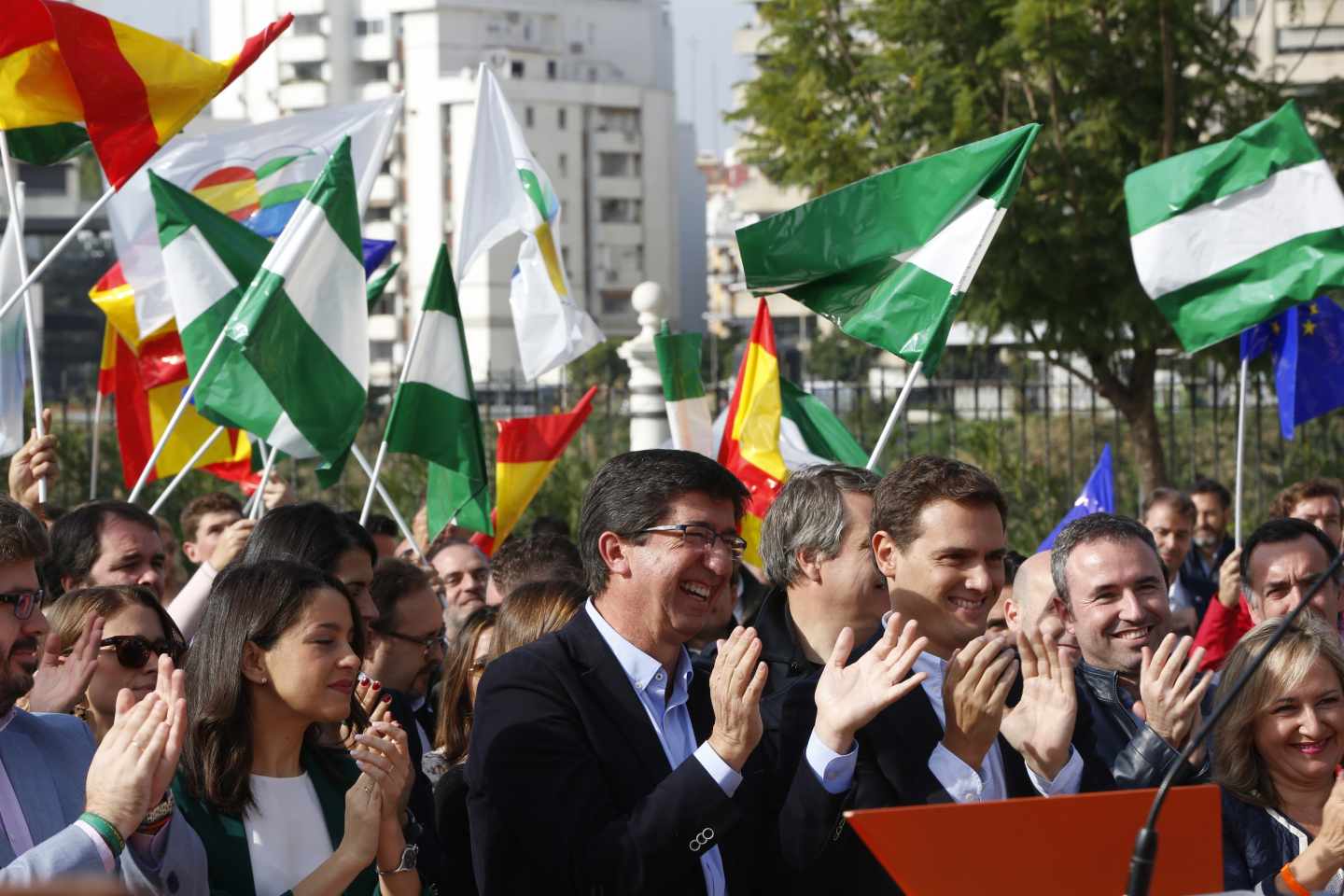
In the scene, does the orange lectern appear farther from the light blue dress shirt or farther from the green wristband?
the green wristband

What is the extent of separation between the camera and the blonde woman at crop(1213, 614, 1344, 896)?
174 inches

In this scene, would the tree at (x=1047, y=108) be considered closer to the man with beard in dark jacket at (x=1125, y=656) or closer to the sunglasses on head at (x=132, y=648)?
the man with beard in dark jacket at (x=1125, y=656)

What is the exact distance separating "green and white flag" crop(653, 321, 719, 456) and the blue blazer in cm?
494

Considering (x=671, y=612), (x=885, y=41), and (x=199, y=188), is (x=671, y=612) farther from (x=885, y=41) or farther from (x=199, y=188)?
(x=885, y=41)

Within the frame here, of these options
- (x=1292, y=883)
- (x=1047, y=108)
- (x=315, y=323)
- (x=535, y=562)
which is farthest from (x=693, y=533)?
(x=1047, y=108)

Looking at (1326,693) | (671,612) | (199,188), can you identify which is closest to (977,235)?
(1326,693)

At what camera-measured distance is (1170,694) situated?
4.42 m

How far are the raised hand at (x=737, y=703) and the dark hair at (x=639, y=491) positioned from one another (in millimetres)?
428

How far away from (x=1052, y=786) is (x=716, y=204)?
105 metres

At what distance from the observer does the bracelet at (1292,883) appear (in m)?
4.00

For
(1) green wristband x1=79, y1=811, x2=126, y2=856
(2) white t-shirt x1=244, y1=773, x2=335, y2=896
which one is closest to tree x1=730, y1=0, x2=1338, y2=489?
(2) white t-shirt x1=244, y1=773, x2=335, y2=896

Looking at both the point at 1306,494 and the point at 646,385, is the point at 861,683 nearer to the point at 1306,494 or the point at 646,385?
the point at 1306,494

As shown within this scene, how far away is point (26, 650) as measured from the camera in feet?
12.4

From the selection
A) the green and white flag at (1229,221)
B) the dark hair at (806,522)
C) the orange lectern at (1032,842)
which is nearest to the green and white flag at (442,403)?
the green and white flag at (1229,221)
